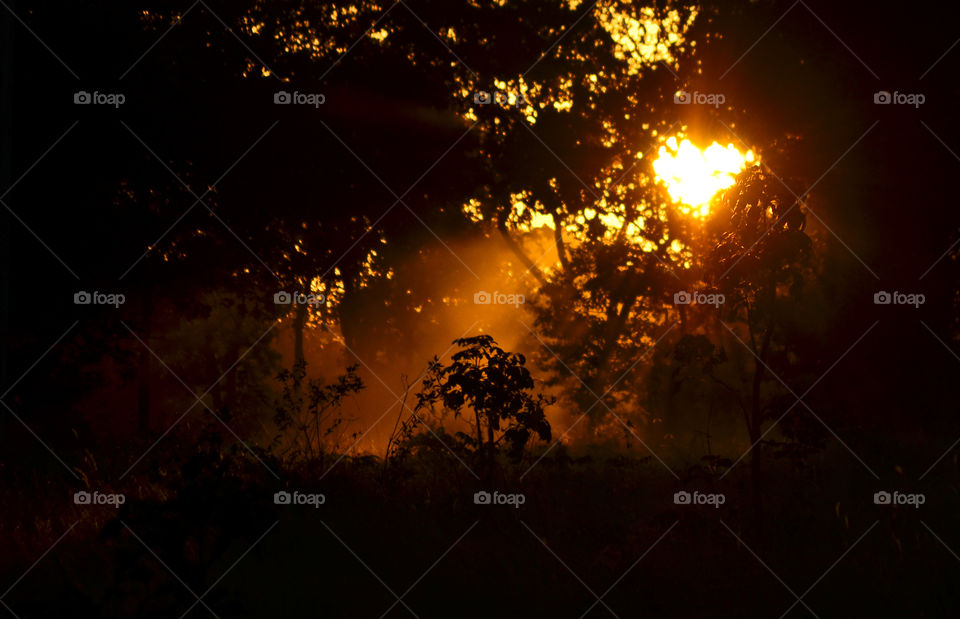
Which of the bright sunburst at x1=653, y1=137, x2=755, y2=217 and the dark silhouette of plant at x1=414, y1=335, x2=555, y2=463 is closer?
the dark silhouette of plant at x1=414, y1=335, x2=555, y2=463

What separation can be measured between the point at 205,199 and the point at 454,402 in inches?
224

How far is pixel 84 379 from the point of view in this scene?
1141 centimetres

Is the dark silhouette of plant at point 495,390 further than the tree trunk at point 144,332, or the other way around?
the tree trunk at point 144,332

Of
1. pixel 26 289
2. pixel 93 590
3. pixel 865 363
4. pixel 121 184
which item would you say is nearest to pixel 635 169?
pixel 865 363

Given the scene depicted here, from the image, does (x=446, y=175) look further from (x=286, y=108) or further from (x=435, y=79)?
(x=286, y=108)

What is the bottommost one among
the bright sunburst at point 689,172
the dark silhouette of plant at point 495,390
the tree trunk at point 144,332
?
the dark silhouette of plant at point 495,390

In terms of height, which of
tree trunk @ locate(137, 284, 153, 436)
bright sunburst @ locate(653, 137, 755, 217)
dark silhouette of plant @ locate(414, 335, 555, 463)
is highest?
bright sunburst @ locate(653, 137, 755, 217)

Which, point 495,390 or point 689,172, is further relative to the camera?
point 689,172

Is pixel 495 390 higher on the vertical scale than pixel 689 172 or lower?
lower

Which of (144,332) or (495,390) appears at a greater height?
(144,332)

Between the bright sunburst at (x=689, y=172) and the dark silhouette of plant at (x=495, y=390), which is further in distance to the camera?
the bright sunburst at (x=689, y=172)

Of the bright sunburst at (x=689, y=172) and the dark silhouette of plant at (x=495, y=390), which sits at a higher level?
the bright sunburst at (x=689, y=172)

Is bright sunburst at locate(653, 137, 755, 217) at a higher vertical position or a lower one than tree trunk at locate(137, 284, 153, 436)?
higher

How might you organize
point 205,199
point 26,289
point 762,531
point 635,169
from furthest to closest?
point 635,169
point 205,199
point 26,289
point 762,531
